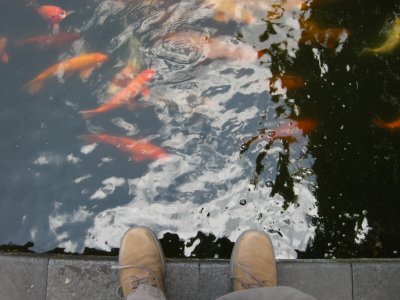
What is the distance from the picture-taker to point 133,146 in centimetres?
256

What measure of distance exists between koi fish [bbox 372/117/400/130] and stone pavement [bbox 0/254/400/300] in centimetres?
86

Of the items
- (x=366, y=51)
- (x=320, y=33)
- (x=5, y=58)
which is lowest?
(x=5, y=58)

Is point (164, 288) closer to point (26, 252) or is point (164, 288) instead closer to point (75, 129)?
point (26, 252)

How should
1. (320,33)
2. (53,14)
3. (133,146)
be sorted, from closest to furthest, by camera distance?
(133,146)
(53,14)
(320,33)

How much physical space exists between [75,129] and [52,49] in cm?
53

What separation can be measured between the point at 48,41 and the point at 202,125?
1.10m

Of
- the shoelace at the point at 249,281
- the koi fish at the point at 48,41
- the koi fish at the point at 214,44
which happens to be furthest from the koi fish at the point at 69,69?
the shoelace at the point at 249,281

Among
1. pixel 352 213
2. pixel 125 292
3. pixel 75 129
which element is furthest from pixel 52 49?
pixel 352 213

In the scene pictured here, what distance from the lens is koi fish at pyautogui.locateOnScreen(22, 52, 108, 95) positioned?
2613 mm

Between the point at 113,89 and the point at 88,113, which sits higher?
the point at 113,89

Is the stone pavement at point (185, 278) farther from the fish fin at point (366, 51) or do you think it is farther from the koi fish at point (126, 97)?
the fish fin at point (366, 51)

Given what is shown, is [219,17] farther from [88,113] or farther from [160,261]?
[160,261]

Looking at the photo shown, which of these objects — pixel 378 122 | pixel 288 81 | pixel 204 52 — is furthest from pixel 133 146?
pixel 378 122

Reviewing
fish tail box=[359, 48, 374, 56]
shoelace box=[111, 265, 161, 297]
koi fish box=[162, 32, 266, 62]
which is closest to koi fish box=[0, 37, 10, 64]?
koi fish box=[162, 32, 266, 62]
